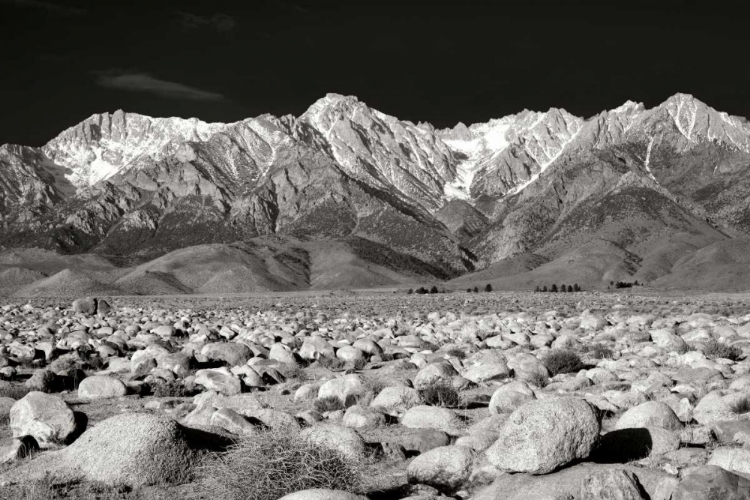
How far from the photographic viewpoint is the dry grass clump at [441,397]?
14047 millimetres

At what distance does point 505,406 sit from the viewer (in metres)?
12.7

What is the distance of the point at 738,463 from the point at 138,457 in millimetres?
7439

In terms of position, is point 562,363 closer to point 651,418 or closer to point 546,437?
A: point 651,418

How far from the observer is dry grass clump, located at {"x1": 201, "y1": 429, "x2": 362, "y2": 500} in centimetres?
745

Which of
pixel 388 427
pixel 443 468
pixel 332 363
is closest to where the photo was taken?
pixel 443 468

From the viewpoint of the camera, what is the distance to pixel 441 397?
46.2 feet

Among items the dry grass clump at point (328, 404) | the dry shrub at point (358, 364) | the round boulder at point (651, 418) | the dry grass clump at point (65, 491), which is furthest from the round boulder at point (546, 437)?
the dry shrub at point (358, 364)

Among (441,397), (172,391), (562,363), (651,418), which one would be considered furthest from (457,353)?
(651,418)

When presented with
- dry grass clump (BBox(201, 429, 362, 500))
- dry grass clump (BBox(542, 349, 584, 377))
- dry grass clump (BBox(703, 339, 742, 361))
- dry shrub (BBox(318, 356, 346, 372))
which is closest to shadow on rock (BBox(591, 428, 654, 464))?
dry grass clump (BBox(201, 429, 362, 500))

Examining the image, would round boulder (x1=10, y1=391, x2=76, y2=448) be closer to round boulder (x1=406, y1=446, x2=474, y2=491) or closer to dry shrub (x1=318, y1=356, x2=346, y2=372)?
round boulder (x1=406, y1=446, x2=474, y2=491)

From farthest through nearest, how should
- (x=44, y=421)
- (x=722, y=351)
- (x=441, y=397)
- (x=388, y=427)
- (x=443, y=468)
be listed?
(x=722, y=351), (x=441, y=397), (x=388, y=427), (x=44, y=421), (x=443, y=468)

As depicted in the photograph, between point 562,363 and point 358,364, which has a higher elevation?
point 562,363

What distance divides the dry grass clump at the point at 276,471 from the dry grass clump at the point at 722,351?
15.0 m

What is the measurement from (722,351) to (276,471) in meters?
16.6
